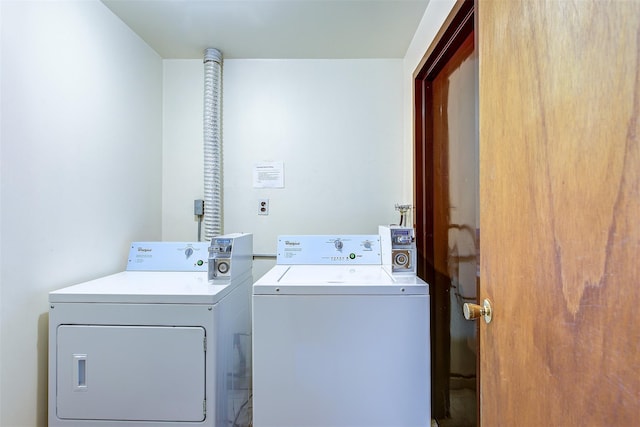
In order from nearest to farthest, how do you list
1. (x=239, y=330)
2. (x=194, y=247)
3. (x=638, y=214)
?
(x=638, y=214) < (x=239, y=330) < (x=194, y=247)

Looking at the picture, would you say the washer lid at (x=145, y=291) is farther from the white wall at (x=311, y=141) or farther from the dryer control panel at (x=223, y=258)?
the white wall at (x=311, y=141)

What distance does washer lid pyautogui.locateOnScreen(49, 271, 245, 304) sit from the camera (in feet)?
4.25

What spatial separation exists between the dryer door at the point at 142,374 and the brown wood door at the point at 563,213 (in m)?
1.10

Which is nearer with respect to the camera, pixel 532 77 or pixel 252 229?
pixel 532 77

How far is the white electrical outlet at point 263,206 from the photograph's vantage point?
2.29 m

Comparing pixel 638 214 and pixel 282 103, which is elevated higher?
pixel 282 103

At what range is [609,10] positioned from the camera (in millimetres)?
493

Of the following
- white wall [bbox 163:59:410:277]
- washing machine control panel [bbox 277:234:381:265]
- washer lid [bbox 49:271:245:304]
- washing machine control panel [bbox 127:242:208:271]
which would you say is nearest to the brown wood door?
washing machine control panel [bbox 277:234:381:265]

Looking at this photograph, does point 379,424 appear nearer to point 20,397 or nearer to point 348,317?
point 348,317

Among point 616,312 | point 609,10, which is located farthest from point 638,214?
point 609,10

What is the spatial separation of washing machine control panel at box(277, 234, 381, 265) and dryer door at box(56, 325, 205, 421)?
2.34 ft

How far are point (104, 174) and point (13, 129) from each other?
511mm

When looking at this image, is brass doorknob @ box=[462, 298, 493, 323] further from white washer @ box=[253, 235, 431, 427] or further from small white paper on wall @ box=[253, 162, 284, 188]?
small white paper on wall @ box=[253, 162, 284, 188]

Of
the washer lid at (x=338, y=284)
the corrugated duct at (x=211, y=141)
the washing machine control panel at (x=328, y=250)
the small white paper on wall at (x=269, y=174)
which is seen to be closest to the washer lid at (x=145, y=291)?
the washer lid at (x=338, y=284)
